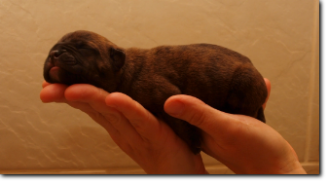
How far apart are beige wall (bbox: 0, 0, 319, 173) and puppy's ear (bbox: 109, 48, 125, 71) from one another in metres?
0.57

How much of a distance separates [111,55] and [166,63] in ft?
0.78

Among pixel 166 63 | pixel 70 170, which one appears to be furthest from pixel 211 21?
pixel 70 170

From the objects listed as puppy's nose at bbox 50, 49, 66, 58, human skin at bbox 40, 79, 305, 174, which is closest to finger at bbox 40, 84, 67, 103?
human skin at bbox 40, 79, 305, 174

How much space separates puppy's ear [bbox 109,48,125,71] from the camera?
98 cm

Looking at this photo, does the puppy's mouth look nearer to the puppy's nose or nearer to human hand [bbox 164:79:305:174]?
the puppy's nose

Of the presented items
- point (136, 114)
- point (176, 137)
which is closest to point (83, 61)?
point (136, 114)

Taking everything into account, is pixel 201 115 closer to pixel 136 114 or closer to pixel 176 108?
pixel 176 108

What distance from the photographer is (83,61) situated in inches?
34.9

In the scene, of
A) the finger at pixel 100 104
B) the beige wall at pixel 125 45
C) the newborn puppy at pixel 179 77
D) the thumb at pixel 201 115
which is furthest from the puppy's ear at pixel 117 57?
the beige wall at pixel 125 45

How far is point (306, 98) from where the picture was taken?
1801 millimetres

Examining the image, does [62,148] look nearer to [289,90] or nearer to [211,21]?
[211,21]

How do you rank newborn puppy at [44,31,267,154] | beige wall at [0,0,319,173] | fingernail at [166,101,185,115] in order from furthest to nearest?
beige wall at [0,0,319,173]
newborn puppy at [44,31,267,154]
fingernail at [166,101,185,115]

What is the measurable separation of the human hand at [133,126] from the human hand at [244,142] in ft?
0.51

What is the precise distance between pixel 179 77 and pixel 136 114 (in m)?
0.27
